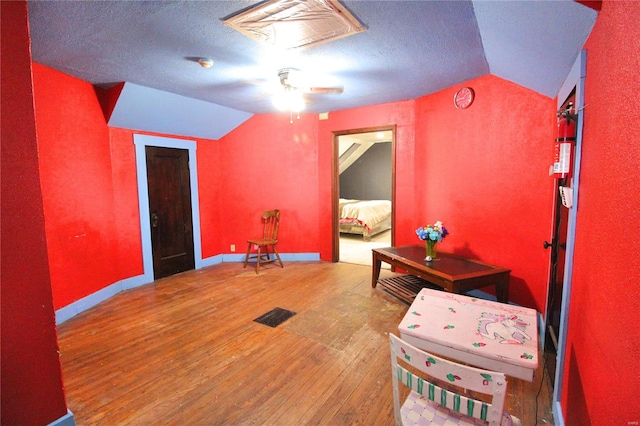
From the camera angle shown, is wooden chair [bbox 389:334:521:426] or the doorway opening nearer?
wooden chair [bbox 389:334:521:426]

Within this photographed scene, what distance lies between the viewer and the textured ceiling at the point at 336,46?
5.69ft

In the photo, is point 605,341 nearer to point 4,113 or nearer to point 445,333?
point 445,333

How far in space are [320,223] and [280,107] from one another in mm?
1905

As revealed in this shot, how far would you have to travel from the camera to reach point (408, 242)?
13.7ft

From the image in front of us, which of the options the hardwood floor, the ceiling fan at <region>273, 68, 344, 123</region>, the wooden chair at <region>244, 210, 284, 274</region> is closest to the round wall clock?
the ceiling fan at <region>273, 68, 344, 123</region>

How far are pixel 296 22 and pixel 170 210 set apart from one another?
3.28m

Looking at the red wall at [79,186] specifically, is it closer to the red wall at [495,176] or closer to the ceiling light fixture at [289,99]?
the ceiling light fixture at [289,99]

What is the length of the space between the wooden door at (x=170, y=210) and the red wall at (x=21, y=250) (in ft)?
9.18

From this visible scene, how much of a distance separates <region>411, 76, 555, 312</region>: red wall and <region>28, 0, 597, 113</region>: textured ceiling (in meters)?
0.24

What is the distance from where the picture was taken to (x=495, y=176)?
2994 mm

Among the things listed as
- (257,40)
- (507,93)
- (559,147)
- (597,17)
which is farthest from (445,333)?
(507,93)

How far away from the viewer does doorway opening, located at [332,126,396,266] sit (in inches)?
185

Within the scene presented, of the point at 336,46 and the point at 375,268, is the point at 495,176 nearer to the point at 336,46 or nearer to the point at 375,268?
the point at 375,268

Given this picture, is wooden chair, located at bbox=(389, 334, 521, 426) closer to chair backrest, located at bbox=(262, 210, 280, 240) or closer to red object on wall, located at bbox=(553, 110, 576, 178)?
red object on wall, located at bbox=(553, 110, 576, 178)
